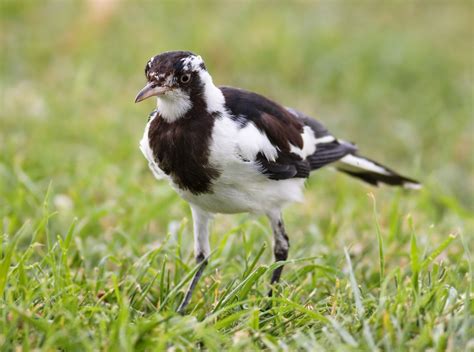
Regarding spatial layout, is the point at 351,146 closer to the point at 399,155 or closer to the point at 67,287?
Answer: the point at 67,287

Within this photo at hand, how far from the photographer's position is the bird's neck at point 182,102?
4027 mm

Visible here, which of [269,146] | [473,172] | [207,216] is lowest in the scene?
[473,172]

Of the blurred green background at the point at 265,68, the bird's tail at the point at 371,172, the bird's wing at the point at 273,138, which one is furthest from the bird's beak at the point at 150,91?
the blurred green background at the point at 265,68

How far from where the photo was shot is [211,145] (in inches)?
156

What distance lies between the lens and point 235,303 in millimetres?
3596

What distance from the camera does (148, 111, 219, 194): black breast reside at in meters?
3.96

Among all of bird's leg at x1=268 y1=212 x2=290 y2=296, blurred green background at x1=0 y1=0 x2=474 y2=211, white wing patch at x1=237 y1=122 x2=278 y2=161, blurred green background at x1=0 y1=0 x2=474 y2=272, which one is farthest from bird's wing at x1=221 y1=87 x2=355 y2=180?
blurred green background at x1=0 y1=0 x2=474 y2=211

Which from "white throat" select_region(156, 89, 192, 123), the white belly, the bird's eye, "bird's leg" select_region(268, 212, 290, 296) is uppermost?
the bird's eye

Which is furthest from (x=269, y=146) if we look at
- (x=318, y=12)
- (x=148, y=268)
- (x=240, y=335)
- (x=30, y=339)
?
(x=318, y=12)

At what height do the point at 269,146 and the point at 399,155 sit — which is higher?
the point at 269,146

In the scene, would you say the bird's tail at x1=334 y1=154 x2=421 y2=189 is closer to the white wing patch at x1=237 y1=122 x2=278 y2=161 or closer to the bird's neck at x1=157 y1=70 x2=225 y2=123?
the white wing patch at x1=237 y1=122 x2=278 y2=161

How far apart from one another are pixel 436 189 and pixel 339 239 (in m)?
1.67

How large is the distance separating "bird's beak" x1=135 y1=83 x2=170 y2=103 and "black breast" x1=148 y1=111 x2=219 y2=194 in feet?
0.64

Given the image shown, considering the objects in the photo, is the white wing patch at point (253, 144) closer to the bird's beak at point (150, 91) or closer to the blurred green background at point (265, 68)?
the bird's beak at point (150, 91)
